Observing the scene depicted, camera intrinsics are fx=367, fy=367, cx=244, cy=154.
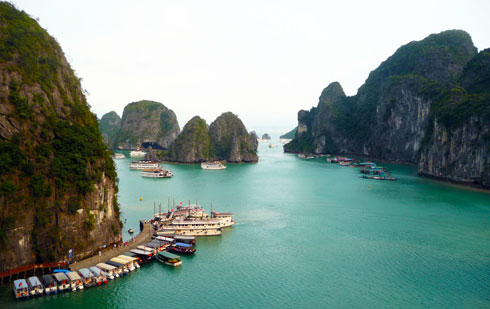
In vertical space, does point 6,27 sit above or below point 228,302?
above

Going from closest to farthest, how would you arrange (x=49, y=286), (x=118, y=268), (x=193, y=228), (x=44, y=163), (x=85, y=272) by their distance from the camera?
(x=49, y=286) < (x=85, y=272) < (x=44, y=163) < (x=118, y=268) < (x=193, y=228)

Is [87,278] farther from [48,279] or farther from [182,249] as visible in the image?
[182,249]

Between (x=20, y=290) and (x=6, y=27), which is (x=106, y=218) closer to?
(x=20, y=290)

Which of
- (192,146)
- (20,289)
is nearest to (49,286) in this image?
(20,289)

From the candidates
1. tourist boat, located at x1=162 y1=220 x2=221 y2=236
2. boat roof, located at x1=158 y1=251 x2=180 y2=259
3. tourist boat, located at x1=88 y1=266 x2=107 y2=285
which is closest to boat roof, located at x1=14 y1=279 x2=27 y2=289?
tourist boat, located at x1=88 y1=266 x2=107 y2=285

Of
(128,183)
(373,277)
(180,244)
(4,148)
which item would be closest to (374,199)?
(373,277)

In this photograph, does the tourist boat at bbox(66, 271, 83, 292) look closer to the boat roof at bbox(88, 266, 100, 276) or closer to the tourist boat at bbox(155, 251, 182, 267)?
the boat roof at bbox(88, 266, 100, 276)
